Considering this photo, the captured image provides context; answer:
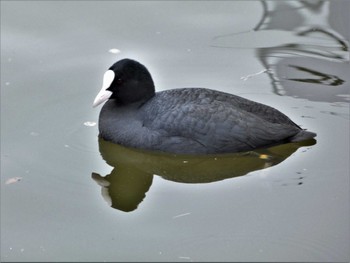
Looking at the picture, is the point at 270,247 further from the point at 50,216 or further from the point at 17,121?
the point at 17,121

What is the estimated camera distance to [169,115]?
6.46m

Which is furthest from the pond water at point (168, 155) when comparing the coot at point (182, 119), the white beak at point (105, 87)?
the white beak at point (105, 87)

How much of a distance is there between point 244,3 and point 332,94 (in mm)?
1998

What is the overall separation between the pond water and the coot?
0.42ft

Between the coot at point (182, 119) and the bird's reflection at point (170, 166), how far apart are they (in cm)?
7

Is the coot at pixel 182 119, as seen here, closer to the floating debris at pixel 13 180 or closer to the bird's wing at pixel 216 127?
the bird's wing at pixel 216 127

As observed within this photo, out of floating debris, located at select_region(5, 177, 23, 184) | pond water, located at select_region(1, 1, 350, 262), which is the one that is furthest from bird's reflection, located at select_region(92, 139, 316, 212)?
floating debris, located at select_region(5, 177, 23, 184)

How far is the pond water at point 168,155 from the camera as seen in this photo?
5586mm

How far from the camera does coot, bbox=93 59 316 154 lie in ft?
21.1

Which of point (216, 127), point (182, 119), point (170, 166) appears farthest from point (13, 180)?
point (216, 127)

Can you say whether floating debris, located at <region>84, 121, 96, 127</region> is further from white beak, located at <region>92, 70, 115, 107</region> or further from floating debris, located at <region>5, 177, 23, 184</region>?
floating debris, located at <region>5, 177, 23, 184</region>

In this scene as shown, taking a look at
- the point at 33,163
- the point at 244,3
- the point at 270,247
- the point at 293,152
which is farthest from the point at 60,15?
the point at 270,247

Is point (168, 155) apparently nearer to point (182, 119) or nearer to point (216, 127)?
point (182, 119)

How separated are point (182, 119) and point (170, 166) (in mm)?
374
